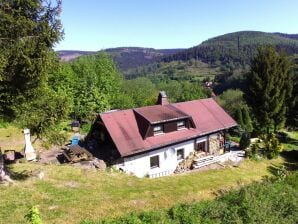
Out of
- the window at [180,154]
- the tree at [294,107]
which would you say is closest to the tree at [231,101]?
the tree at [294,107]

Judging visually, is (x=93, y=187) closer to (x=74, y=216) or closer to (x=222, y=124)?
A: (x=74, y=216)

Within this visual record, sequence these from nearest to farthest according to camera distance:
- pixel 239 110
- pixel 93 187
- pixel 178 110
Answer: pixel 93 187, pixel 178 110, pixel 239 110

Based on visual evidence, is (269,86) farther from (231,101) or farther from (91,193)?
(231,101)

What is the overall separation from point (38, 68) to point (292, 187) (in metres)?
18.2

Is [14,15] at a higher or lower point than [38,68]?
higher

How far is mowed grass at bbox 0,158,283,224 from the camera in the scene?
16.0 meters

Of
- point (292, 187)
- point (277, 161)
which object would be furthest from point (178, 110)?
point (292, 187)

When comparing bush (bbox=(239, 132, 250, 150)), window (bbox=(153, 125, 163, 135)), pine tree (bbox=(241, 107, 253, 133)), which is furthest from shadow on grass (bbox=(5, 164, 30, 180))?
pine tree (bbox=(241, 107, 253, 133))

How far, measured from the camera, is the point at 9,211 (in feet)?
50.9

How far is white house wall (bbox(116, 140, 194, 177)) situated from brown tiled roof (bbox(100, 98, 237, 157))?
2.68 feet

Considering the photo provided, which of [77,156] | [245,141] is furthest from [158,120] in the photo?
[245,141]

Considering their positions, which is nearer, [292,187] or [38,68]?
[38,68]

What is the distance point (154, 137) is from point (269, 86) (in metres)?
18.5

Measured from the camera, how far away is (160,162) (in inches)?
1234
